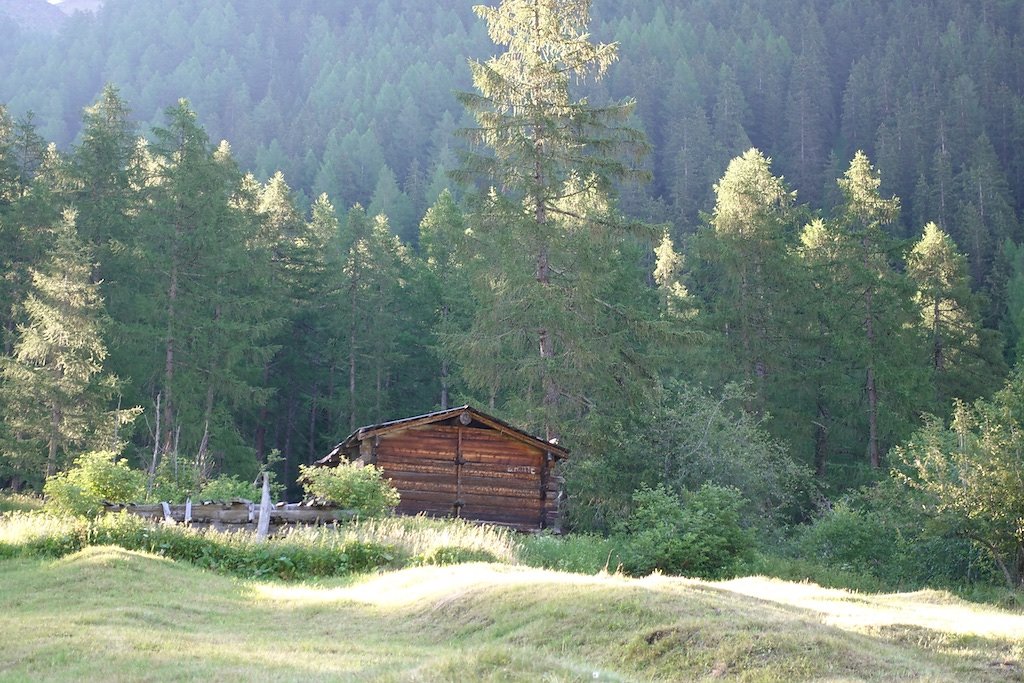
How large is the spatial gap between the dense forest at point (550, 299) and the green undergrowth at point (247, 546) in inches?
272

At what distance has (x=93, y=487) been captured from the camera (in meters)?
19.9

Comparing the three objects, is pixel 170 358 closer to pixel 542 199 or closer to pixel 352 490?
pixel 542 199

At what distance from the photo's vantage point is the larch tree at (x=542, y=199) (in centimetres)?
3147

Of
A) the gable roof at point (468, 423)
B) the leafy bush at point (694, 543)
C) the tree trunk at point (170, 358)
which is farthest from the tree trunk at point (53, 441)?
the leafy bush at point (694, 543)

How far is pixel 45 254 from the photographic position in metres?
38.8

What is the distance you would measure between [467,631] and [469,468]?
53.1ft

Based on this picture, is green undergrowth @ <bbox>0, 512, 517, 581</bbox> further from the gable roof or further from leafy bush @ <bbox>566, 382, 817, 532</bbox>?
leafy bush @ <bbox>566, 382, 817, 532</bbox>

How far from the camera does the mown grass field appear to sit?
9531mm

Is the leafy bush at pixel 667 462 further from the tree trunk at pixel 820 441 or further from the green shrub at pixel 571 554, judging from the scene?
the tree trunk at pixel 820 441

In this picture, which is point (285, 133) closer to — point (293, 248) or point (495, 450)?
A: point (293, 248)

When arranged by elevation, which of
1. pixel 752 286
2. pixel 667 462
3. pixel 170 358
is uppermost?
pixel 752 286

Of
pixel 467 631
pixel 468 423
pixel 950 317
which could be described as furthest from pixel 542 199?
pixel 950 317

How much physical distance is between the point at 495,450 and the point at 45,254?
2104cm

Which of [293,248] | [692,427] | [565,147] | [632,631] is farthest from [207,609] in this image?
[293,248]
